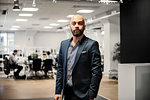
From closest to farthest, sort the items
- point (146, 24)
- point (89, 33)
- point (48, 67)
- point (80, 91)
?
1. point (80, 91)
2. point (146, 24)
3. point (48, 67)
4. point (89, 33)

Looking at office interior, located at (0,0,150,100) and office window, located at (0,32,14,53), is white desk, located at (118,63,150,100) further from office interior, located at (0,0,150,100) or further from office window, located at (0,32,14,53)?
office window, located at (0,32,14,53)

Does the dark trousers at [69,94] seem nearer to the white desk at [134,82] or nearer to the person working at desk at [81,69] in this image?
the person working at desk at [81,69]

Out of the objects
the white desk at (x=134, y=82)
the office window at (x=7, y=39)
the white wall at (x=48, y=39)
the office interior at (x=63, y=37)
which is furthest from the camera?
the white wall at (x=48, y=39)

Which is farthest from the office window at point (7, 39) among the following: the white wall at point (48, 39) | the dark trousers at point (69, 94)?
the dark trousers at point (69, 94)

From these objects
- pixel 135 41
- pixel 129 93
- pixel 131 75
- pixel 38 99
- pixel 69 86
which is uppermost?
pixel 135 41

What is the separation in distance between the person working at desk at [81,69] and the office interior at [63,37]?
3.24 metres

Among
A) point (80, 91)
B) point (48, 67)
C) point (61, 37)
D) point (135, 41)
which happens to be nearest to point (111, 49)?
point (48, 67)

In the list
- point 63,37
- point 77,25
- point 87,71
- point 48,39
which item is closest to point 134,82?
point 87,71

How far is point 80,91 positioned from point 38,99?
14.8ft

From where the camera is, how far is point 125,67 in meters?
5.24

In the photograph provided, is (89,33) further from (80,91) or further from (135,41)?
(80,91)

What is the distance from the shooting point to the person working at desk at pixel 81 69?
2.04m

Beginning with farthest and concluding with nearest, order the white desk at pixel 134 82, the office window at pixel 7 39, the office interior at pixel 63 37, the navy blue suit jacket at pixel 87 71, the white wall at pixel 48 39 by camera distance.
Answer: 1. the white wall at pixel 48 39
2. the office window at pixel 7 39
3. the office interior at pixel 63 37
4. the white desk at pixel 134 82
5. the navy blue suit jacket at pixel 87 71

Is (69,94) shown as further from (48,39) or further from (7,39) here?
(48,39)
